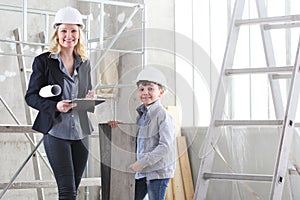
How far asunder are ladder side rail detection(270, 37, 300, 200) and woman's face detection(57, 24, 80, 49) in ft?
3.98

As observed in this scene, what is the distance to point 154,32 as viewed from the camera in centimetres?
657

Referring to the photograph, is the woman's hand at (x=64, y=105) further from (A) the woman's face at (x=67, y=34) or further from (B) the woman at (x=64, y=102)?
(A) the woman's face at (x=67, y=34)

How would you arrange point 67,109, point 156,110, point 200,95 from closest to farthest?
point 67,109, point 156,110, point 200,95

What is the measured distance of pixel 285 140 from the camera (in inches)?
141

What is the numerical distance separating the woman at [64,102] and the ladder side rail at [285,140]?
3.45ft

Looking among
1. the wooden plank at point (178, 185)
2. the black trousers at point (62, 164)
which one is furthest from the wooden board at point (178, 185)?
the black trousers at point (62, 164)

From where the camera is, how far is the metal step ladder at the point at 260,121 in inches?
141

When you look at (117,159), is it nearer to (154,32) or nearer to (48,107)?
(48,107)

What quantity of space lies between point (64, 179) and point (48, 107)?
1.30ft

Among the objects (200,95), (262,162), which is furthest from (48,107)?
(200,95)

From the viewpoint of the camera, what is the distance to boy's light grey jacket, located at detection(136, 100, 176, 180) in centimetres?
408

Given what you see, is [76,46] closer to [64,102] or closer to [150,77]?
[64,102]

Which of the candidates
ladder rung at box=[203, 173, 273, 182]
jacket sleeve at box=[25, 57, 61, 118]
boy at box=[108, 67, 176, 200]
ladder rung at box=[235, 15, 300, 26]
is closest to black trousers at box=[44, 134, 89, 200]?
jacket sleeve at box=[25, 57, 61, 118]

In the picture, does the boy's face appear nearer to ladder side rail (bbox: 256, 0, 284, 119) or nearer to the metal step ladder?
the metal step ladder
